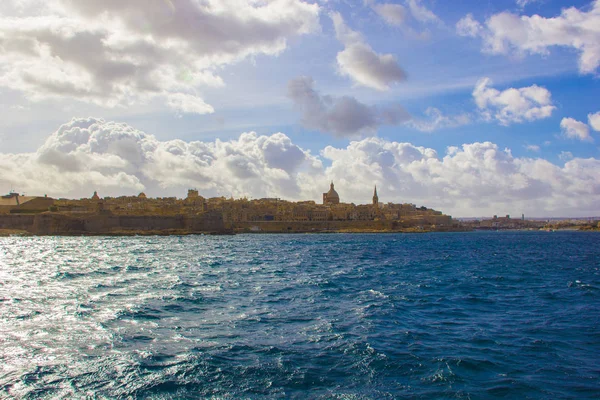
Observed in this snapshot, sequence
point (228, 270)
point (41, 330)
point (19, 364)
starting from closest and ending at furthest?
point (19, 364), point (41, 330), point (228, 270)

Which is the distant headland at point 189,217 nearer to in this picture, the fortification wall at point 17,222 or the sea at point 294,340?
the fortification wall at point 17,222

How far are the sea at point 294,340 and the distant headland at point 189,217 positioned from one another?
67.4 meters

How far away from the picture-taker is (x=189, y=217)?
9525cm

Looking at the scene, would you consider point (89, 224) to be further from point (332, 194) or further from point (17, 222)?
point (332, 194)

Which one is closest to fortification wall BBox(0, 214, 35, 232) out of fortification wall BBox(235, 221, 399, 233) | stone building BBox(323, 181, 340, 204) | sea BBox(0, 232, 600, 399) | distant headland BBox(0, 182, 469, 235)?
distant headland BBox(0, 182, 469, 235)

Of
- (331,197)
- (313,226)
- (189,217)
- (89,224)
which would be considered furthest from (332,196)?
(89,224)

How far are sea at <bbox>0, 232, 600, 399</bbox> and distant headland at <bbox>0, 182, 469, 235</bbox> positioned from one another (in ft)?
Result: 221

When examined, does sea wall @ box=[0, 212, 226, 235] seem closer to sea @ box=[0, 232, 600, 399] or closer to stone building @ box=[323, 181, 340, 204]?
sea @ box=[0, 232, 600, 399]

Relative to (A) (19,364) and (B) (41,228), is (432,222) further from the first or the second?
(A) (19,364)

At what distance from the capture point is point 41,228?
81125 mm

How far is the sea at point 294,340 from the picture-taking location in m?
8.18

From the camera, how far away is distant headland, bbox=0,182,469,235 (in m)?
83.2

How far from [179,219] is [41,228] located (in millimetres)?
24195

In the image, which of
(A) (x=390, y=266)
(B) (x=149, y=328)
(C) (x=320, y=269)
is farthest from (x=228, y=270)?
(B) (x=149, y=328)
